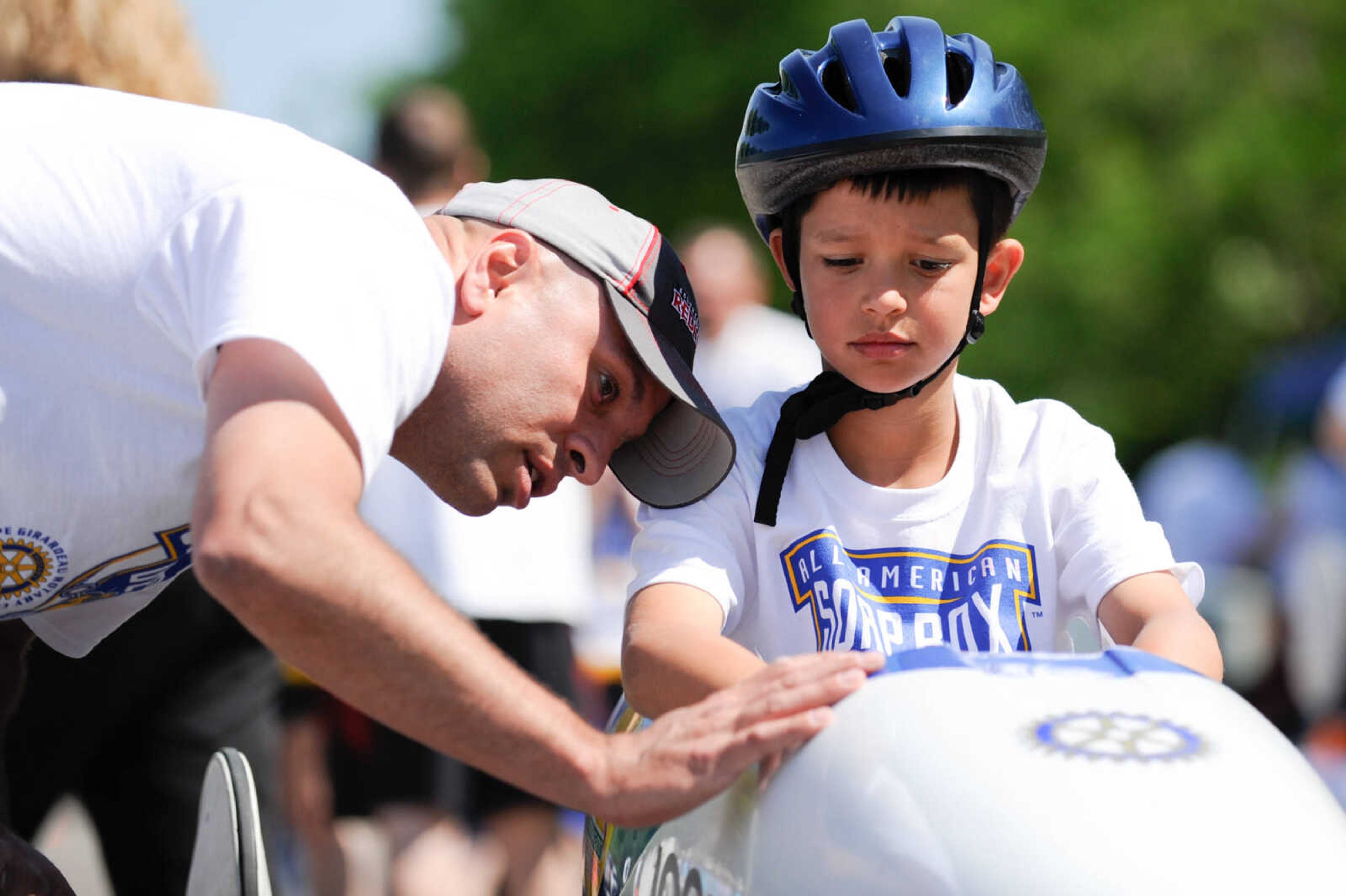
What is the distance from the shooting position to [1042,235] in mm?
16609

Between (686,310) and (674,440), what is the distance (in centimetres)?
27

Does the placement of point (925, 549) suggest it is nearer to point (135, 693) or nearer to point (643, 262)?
point (643, 262)

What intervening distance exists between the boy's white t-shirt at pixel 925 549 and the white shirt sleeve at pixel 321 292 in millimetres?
700

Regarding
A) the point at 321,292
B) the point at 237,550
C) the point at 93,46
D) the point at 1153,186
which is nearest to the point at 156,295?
the point at 321,292

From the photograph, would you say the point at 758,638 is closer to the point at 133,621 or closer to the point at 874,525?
the point at 874,525

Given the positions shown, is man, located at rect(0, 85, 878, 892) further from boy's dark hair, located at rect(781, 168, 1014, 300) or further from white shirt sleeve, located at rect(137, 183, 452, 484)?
boy's dark hair, located at rect(781, 168, 1014, 300)

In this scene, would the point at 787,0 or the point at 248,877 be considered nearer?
the point at 248,877

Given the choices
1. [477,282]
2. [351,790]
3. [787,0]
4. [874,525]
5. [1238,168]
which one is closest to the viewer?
[477,282]

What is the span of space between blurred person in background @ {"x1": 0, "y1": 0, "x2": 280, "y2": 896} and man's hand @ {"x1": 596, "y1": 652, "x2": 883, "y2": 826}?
1.93 meters

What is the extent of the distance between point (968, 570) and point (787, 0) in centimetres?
1595

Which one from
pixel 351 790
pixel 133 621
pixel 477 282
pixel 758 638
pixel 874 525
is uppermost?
pixel 477 282

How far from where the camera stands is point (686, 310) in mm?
2965

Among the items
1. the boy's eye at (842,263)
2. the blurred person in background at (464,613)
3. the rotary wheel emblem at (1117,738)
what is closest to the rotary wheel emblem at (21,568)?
the boy's eye at (842,263)

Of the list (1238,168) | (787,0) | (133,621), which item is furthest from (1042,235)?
(133,621)
